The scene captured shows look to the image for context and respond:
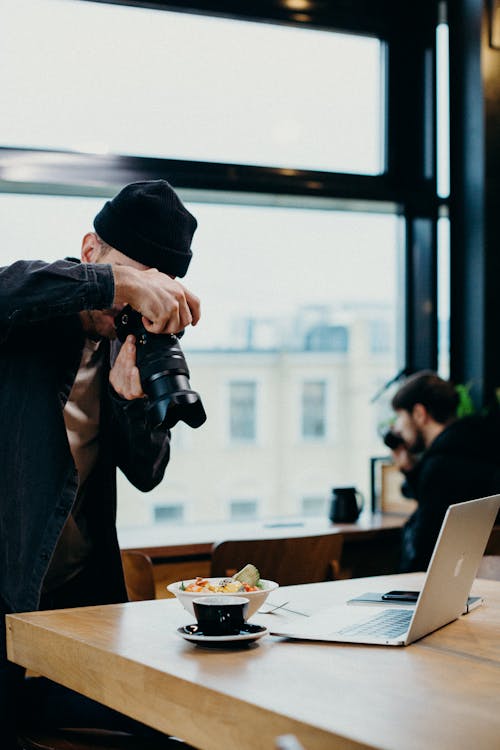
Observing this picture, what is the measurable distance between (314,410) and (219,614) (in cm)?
305

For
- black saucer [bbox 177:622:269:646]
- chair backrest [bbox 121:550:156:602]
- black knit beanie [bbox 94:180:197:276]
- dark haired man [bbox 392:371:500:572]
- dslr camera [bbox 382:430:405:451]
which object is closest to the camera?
black saucer [bbox 177:622:269:646]

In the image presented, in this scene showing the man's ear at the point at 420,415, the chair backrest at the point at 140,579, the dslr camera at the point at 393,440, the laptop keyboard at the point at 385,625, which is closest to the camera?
the laptop keyboard at the point at 385,625

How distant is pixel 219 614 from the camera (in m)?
1.47

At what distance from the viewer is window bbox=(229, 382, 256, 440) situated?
14.1 feet

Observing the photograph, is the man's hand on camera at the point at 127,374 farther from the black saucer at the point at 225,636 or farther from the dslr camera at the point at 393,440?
the dslr camera at the point at 393,440

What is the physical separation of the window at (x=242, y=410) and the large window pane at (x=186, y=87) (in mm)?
946

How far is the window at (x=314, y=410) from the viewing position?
4484mm

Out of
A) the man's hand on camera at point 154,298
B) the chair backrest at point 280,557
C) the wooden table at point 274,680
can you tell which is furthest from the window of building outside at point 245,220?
the wooden table at point 274,680

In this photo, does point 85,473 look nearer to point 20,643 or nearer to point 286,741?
point 20,643

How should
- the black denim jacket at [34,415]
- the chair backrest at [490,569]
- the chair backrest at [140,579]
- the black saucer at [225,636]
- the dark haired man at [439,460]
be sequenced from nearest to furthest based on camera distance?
the black saucer at [225,636]
the black denim jacket at [34,415]
the chair backrest at [490,569]
the chair backrest at [140,579]
the dark haired man at [439,460]

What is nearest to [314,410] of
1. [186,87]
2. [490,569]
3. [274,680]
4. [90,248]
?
[186,87]

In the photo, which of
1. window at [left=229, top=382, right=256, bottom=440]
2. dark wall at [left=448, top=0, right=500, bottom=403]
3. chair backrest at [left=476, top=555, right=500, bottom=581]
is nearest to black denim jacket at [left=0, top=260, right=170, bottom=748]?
chair backrest at [left=476, top=555, right=500, bottom=581]

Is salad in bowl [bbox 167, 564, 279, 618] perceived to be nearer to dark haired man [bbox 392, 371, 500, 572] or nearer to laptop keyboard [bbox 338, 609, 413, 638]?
laptop keyboard [bbox 338, 609, 413, 638]

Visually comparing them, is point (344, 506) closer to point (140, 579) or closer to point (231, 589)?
point (140, 579)
